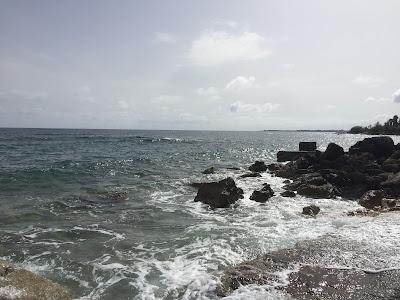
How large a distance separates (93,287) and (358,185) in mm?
19600

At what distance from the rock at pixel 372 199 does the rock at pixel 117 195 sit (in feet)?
40.5

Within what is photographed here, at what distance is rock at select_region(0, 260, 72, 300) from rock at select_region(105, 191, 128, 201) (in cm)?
1087

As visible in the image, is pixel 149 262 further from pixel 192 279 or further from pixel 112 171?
pixel 112 171

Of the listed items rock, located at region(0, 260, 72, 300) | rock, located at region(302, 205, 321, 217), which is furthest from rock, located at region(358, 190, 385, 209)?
rock, located at region(0, 260, 72, 300)

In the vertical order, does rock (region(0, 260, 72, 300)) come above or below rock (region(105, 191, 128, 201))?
above

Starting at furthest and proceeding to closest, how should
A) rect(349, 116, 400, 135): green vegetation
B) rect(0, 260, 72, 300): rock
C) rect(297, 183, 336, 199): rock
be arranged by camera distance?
rect(349, 116, 400, 135): green vegetation < rect(297, 183, 336, 199): rock < rect(0, 260, 72, 300): rock

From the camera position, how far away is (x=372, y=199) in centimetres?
1795

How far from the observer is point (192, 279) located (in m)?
8.91

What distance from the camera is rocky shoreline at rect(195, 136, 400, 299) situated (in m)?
7.78

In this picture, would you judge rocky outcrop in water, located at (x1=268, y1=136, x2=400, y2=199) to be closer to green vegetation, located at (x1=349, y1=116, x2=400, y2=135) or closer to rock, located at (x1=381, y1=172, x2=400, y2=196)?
rock, located at (x1=381, y1=172, x2=400, y2=196)

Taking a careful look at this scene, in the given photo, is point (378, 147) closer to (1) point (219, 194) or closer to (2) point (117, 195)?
(1) point (219, 194)

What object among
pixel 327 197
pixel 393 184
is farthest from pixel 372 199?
pixel 393 184

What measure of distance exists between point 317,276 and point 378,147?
1125 inches

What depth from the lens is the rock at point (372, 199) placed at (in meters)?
17.3
